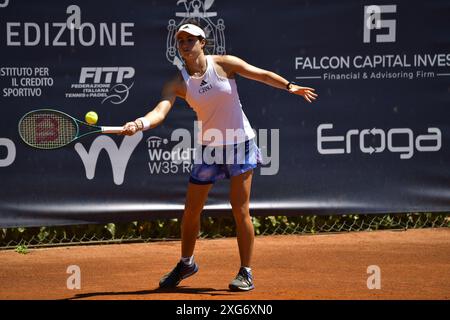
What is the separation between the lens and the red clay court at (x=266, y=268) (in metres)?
5.12

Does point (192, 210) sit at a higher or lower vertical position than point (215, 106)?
lower

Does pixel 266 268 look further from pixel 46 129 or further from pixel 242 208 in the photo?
pixel 46 129

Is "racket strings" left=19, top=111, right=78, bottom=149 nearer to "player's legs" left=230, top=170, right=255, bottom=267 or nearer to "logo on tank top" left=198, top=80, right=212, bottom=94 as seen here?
"logo on tank top" left=198, top=80, right=212, bottom=94

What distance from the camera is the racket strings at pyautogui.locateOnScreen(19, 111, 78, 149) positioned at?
538cm

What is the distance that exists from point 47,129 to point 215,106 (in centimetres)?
117

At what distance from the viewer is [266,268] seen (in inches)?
239

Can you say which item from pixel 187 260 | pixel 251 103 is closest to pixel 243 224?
pixel 187 260

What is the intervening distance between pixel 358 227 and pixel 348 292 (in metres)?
2.59

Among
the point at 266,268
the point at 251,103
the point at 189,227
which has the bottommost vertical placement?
the point at 266,268

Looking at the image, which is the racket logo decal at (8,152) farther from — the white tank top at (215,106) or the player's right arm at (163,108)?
the white tank top at (215,106)

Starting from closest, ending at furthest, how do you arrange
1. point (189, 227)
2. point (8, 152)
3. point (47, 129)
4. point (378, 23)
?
point (189, 227), point (47, 129), point (8, 152), point (378, 23)

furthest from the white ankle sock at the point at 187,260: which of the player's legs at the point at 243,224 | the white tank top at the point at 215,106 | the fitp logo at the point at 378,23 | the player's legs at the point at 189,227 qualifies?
the fitp logo at the point at 378,23

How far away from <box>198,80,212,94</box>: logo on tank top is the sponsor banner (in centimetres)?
199

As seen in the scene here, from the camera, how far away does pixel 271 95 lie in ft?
23.4
